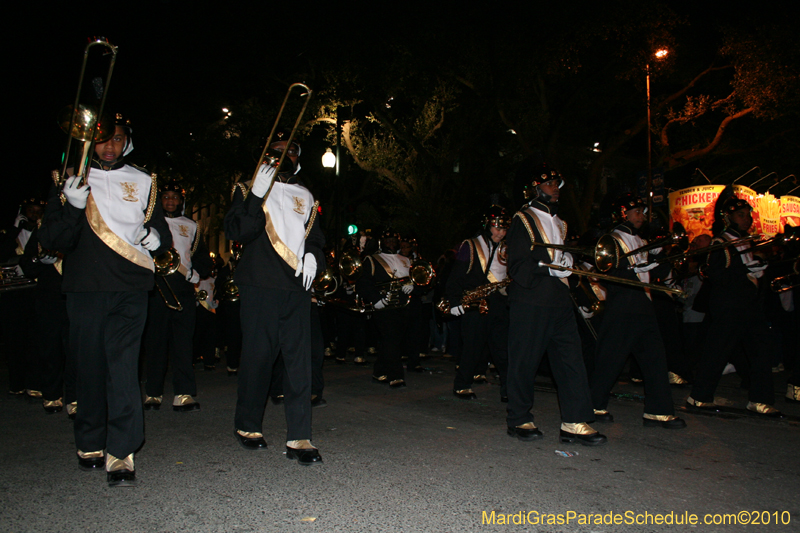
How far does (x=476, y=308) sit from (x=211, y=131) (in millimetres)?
20119

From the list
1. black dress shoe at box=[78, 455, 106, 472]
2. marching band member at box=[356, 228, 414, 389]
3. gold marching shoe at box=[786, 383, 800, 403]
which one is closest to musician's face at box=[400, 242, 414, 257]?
marching band member at box=[356, 228, 414, 389]

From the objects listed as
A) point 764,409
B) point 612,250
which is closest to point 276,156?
point 612,250

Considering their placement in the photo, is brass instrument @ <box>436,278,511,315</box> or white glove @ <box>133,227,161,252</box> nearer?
white glove @ <box>133,227,161,252</box>

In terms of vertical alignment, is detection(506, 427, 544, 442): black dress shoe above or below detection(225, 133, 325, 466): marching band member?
below

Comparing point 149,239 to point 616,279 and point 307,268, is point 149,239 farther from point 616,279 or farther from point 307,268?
point 616,279

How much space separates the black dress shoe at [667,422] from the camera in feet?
20.0

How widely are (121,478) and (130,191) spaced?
185 cm

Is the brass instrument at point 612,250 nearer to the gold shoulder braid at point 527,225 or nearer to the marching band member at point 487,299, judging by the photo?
the gold shoulder braid at point 527,225

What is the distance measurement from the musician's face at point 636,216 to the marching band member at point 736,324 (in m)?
1.13

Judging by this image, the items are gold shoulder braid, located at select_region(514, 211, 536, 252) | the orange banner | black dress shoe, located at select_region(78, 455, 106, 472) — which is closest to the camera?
black dress shoe, located at select_region(78, 455, 106, 472)

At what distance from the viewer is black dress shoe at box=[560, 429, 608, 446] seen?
5.37 m

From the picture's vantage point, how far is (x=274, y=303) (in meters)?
4.95

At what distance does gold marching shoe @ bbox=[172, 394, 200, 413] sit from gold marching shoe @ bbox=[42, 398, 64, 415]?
111 cm

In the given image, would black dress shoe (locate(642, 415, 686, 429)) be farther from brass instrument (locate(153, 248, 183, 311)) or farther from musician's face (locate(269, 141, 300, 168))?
brass instrument (locate(153, 248, 183, 311))
